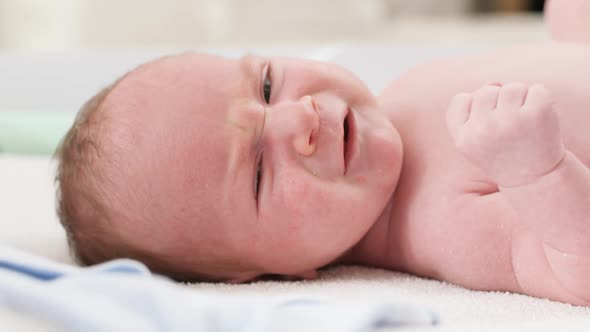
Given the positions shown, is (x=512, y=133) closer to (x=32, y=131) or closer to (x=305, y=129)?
(x=305, y=129)

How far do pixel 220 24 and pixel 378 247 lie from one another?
2.26 m

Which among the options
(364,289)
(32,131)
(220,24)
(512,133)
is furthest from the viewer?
(220,24)

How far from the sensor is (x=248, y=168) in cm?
100

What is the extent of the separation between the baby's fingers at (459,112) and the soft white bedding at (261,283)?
7.0 inches

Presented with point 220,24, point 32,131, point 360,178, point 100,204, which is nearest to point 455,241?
point 360,178

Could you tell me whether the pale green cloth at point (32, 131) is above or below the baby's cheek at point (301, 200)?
below

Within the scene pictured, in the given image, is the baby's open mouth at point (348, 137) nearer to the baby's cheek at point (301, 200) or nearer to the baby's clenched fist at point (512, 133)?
the baby's cheek at point (301, 200)

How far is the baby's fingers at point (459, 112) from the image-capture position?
0.84m

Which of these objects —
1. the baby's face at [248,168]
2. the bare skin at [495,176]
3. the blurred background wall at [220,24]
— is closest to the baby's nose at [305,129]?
the baby's face at [248,168]

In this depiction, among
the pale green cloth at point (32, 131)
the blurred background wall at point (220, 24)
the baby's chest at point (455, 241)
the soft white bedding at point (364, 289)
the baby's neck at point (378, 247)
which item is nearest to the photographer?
the soft white bedding at point (364, 289)

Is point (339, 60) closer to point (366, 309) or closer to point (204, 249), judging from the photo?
point (204, 249)

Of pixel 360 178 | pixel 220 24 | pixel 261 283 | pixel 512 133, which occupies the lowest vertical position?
pixel 220 24

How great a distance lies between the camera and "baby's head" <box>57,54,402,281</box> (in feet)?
3.19

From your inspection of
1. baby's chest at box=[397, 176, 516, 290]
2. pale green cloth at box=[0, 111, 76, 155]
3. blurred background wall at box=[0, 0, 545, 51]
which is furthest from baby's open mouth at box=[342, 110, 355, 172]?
blurred background wall at box=[0, 0, 545, 51]
